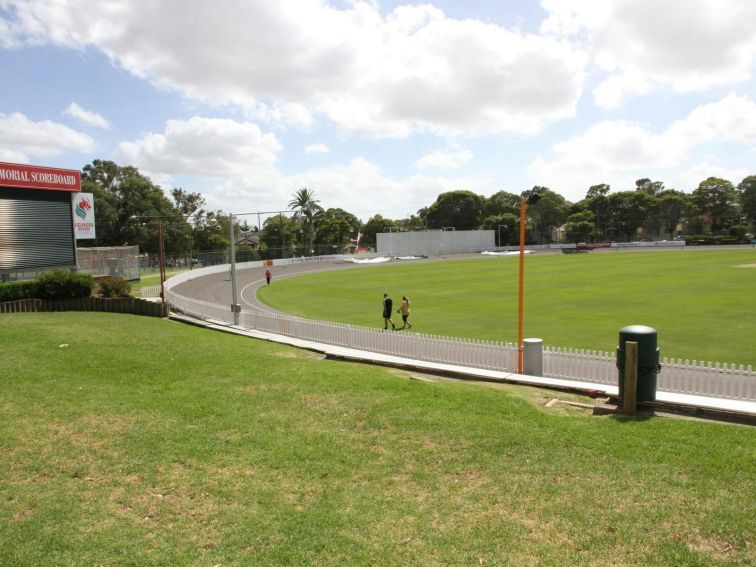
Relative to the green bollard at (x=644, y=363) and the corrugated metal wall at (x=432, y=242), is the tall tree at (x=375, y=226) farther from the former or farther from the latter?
the green bollard at (x=644, y=363)

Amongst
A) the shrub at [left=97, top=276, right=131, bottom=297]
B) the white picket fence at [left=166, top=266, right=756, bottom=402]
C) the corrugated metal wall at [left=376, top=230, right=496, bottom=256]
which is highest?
the corrugated metal wall at [left=376, top=230, right=496, bottom=256]

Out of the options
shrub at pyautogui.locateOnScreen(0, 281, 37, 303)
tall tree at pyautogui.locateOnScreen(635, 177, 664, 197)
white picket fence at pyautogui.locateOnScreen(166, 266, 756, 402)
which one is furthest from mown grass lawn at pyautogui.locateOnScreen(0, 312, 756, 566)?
tall tree at pyautogui.locateOnScreen(635, 177, 664, 197)

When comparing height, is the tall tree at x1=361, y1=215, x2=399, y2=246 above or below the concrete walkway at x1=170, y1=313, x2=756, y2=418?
above

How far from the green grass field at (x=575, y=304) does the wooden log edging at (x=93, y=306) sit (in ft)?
27.8

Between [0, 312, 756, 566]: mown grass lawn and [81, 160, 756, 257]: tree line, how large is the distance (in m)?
72.5

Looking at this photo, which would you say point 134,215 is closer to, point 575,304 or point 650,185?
point 575,304

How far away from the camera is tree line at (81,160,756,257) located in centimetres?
8306

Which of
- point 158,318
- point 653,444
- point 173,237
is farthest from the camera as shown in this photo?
point 173,237

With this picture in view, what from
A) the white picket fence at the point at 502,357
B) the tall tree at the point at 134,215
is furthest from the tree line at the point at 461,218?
the white picket fence at the point at 502,357

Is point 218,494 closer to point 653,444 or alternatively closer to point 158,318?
point 653,444

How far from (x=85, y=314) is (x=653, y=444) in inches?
925

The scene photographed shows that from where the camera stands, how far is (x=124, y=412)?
372 inches

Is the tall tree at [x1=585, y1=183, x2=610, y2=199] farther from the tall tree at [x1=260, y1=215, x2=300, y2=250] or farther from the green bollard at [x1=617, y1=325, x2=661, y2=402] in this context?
the green bollard at [x1=617, y1=325, x2=661, y2=402]

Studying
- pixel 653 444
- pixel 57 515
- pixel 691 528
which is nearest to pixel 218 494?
pixel 57 515
